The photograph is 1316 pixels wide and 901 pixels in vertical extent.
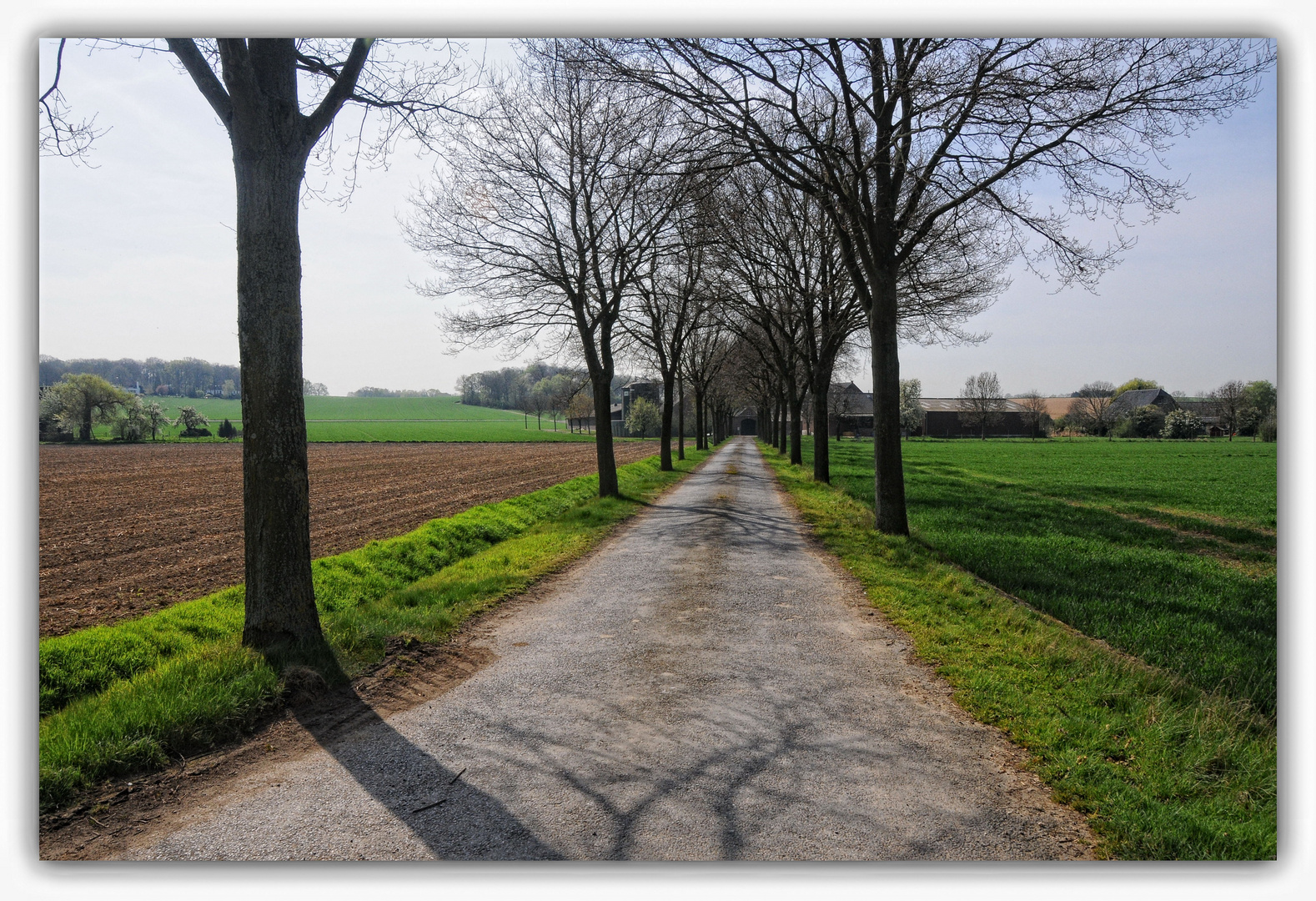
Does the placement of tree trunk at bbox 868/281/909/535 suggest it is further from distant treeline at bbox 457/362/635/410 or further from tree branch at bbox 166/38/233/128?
distant treeline at bbox 457/362/635/410

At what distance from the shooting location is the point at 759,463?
112ft

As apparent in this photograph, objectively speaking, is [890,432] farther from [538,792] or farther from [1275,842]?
[538,792]

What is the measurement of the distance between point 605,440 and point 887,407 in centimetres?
912

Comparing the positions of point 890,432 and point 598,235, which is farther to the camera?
point 598,235

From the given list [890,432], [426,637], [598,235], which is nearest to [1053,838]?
[426,637]

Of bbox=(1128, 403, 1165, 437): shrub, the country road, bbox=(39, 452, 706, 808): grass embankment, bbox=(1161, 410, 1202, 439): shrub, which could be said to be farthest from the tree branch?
bbox=(1128, 403, 1165, 437): shrub

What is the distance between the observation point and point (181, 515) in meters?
16.8

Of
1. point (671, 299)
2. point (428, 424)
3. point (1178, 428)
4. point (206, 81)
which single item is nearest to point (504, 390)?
point (428, 424)

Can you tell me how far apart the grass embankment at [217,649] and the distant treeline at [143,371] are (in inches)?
79.0

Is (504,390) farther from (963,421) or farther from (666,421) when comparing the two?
(666,421)

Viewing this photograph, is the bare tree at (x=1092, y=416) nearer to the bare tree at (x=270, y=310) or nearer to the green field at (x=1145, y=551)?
the green field at (x=1145, y=551)

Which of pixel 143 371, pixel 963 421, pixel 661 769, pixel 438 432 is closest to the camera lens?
pixel 661 769

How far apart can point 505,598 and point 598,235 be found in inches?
493

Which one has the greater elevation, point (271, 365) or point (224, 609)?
point (271, 365)
